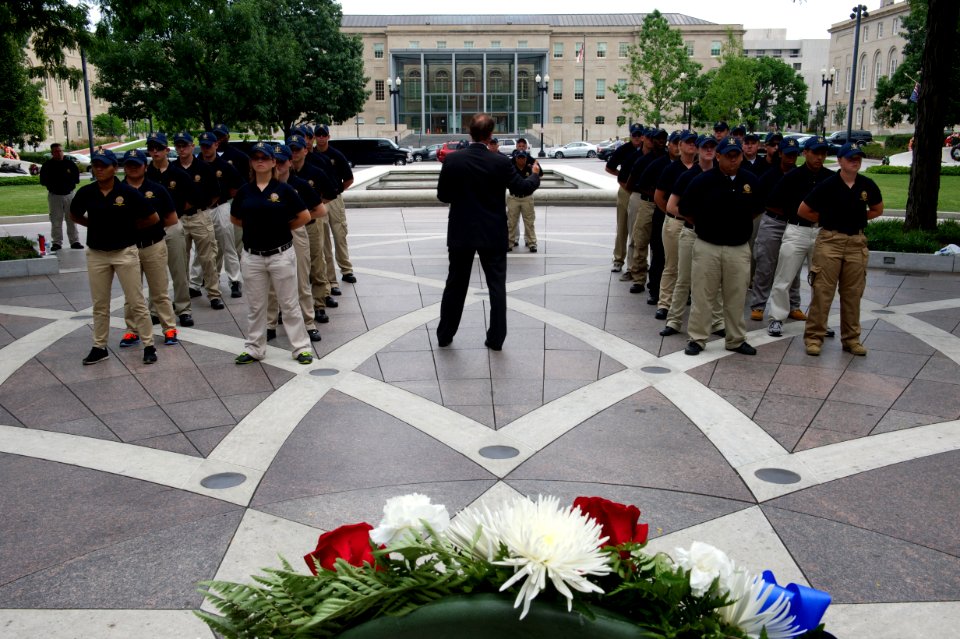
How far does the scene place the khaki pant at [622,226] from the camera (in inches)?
483

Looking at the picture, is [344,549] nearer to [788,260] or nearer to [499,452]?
[499,452]

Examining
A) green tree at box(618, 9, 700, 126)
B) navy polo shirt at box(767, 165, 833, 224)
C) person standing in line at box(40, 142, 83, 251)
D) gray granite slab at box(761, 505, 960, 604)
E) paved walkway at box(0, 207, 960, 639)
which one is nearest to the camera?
gray granite slab at box(761, 505, 960, 604)

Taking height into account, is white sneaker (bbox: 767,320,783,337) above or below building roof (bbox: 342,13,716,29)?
below

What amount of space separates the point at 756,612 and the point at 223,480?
437 cm

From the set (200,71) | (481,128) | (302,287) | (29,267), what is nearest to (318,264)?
(302,287)

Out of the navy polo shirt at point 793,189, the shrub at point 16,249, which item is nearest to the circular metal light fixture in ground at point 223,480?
the navy polo shirt at point 793,189

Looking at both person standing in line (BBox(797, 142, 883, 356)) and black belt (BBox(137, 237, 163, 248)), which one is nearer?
person standing in line (BBox(797, 142, 883, 356))

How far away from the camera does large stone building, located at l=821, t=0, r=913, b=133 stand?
9188 centimetres

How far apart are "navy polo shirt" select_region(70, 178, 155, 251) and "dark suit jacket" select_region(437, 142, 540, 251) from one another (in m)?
3.07

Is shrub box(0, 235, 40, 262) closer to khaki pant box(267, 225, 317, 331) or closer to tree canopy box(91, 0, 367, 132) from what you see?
khaki pant box(267, 225, 317, 331)

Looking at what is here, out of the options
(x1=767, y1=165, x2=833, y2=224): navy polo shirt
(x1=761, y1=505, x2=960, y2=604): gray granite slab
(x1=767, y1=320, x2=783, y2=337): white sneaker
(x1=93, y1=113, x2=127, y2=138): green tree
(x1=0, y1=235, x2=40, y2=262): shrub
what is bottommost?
(x1=761, y1=505, x2=960, y2=604): gray granite slab

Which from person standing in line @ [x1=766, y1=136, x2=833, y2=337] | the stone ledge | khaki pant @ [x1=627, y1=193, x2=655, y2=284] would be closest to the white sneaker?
person standing in line @ [x1=766, y1=136, x2=833, y2=337]

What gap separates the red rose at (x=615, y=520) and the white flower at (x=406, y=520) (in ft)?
1.01

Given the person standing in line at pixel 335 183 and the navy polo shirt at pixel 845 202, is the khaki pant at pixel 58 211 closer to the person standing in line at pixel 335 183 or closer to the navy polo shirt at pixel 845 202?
Answer: the person standing in line at pixel 335 183
